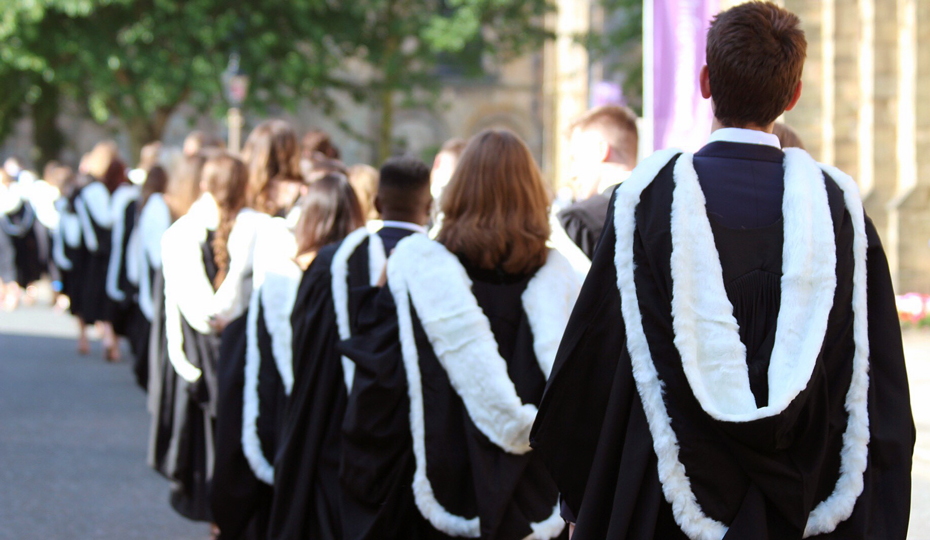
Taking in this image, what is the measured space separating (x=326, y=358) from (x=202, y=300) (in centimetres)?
149

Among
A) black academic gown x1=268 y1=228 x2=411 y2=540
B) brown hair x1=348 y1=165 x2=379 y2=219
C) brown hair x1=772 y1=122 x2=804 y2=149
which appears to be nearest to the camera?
black academic gown x1=268 y1=228 x2=411 y2=540

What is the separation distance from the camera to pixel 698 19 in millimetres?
8289

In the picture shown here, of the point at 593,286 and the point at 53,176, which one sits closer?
the point at 593,286

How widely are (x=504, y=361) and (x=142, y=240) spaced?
18.1 feet

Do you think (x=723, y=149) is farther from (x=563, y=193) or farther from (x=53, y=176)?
(x=53, y=176)

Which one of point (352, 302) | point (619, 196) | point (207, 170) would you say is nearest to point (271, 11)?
point (207, 170)

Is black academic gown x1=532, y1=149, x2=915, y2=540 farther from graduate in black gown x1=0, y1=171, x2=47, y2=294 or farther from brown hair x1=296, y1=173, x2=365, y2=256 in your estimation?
graduate in black gown x1=0, y1=171, x2=47, y2=294

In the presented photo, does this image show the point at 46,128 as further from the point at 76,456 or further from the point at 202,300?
the point at 202,300

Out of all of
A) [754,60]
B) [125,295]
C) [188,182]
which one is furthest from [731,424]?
[125,295]

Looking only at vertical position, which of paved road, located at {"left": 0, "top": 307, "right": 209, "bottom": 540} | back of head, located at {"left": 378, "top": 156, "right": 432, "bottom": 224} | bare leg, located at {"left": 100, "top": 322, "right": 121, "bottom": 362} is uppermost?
back of head, located at {"left": 378, "top": 156, "right": 432, "bottom": 224}

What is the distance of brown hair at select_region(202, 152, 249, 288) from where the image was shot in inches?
228

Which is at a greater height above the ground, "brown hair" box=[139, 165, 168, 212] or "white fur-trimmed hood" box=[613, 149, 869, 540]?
"brown hair" box=[139, 165, 168, 212]

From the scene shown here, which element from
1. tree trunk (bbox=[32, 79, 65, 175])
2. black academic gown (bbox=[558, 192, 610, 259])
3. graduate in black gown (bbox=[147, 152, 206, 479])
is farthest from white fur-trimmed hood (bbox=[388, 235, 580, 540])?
tree trunk (bbox=[32, 79, 65, 175])

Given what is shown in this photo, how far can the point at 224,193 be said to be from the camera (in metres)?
Result: 5.84
